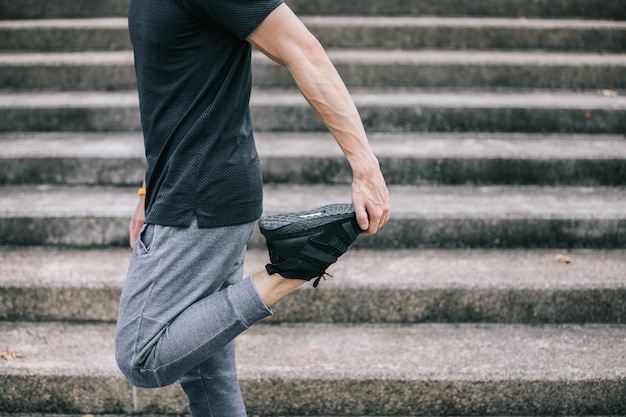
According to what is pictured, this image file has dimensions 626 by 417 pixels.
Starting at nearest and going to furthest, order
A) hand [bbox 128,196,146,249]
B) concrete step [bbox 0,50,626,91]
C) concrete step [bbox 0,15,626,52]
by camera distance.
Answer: hand [bbox 128,196,146,249] → concrete step [bbox 0,50,626,91] → concrete step [bbox 0,15,626,52]

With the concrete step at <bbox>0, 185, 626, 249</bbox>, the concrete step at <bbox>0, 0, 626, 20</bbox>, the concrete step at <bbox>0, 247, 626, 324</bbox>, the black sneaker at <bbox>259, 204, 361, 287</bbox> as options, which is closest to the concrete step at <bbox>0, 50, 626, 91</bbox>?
the concrete step at <bbox>0, 0, 626, 20</bbox>

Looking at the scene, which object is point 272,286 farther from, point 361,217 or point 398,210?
Answer: point 398,210

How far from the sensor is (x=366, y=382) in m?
2.60

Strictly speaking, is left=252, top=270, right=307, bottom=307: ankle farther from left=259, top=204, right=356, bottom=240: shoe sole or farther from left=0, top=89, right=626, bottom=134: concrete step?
left=0, top=89, right=626, bottom=134: concrete step

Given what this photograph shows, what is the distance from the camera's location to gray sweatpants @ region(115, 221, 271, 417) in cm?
175

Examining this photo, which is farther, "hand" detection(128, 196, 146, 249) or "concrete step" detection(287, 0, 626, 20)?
"concrete step" detection(287, 0, 626, 20)

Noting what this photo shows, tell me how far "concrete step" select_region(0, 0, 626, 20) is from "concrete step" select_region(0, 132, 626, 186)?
1733 millimetres

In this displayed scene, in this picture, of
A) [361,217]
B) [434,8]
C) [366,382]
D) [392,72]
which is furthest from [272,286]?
[434,8]

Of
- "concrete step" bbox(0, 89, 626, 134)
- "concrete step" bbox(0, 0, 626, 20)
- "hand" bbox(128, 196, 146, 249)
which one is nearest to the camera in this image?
"hand" bbox(128, 196, 146, 249)

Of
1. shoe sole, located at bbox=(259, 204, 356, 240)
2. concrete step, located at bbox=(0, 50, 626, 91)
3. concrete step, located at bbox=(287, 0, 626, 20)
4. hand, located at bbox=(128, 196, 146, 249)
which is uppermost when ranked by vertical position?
A: concrete step, located at bbox=(287, 0, 626, 20)

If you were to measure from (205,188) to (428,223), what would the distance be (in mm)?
1897

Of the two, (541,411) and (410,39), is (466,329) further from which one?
(410,39)

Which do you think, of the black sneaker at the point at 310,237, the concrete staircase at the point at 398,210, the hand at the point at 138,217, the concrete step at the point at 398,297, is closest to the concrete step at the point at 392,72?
the concrete staircase at the point at 398,210

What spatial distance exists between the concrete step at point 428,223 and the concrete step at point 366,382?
0.76 metres
